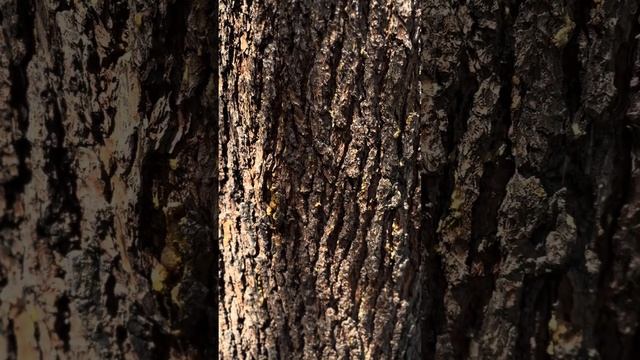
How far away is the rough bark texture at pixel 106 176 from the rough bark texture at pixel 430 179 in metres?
0.19

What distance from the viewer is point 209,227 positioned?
1.26 metres

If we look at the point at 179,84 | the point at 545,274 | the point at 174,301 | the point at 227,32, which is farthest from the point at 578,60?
the point at 174,301

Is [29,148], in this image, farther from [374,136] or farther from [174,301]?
[374,136]

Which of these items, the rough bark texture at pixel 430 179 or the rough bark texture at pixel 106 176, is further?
the rough bark texture at pixel 106 176

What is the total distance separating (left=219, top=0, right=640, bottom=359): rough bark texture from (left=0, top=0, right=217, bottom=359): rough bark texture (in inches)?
7.6

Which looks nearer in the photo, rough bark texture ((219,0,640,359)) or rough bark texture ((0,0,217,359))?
rough bark texture ((219,0,640,359))

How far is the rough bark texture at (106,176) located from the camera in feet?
3.80

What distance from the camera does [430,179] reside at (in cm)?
120

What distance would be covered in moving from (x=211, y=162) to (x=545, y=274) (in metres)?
0.62

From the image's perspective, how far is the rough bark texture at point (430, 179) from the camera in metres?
0.95

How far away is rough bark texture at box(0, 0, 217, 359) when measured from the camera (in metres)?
1.16

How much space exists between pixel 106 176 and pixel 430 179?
569 millimetres

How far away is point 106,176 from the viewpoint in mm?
1205

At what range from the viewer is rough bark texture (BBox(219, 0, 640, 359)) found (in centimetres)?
95
